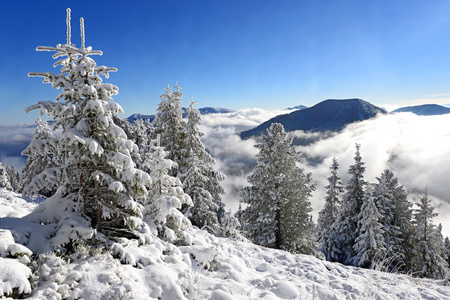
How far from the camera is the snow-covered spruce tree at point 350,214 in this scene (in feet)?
78.7

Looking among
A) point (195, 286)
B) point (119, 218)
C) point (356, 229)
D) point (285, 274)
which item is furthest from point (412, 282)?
point (356, 229)

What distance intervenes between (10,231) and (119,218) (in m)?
2.55

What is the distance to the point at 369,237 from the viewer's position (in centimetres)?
2148

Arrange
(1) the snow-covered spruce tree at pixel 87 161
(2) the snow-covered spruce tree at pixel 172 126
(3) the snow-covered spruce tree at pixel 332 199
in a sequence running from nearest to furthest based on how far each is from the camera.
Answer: (1) the snow-covered spruce tree at pixel 87 161 < (2) the snow-covered spruce tree at pixel 172 126 < (3) the snow-covered spruce tree at pixel 332 199

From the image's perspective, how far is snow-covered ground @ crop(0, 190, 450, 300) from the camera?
471 centimetres

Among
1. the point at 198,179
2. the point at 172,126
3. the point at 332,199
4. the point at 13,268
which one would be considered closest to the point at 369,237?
the point at 332,199

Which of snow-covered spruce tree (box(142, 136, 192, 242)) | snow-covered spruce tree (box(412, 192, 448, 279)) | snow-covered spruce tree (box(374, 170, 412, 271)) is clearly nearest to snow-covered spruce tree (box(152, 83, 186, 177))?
snow-covered spruce tree (box(142, 136, 192, 242))

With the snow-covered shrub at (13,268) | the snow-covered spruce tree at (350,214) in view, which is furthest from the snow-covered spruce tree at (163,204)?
the snow-covered spruce tree at (350,214)

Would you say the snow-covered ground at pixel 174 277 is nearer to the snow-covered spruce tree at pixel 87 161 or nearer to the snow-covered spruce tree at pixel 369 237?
the snow-covered spruce tree at pixel 87 161

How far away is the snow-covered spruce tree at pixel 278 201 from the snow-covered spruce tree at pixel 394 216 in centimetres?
828

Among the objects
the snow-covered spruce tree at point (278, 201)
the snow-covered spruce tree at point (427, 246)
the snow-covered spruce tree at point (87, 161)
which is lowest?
the snow-covered spruce tree at point (427, 246)

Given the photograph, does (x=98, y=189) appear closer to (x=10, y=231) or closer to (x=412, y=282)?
(x=10, y=231)

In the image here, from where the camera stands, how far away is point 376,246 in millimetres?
20859

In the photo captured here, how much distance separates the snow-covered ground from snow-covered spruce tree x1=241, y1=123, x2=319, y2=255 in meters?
10.9
